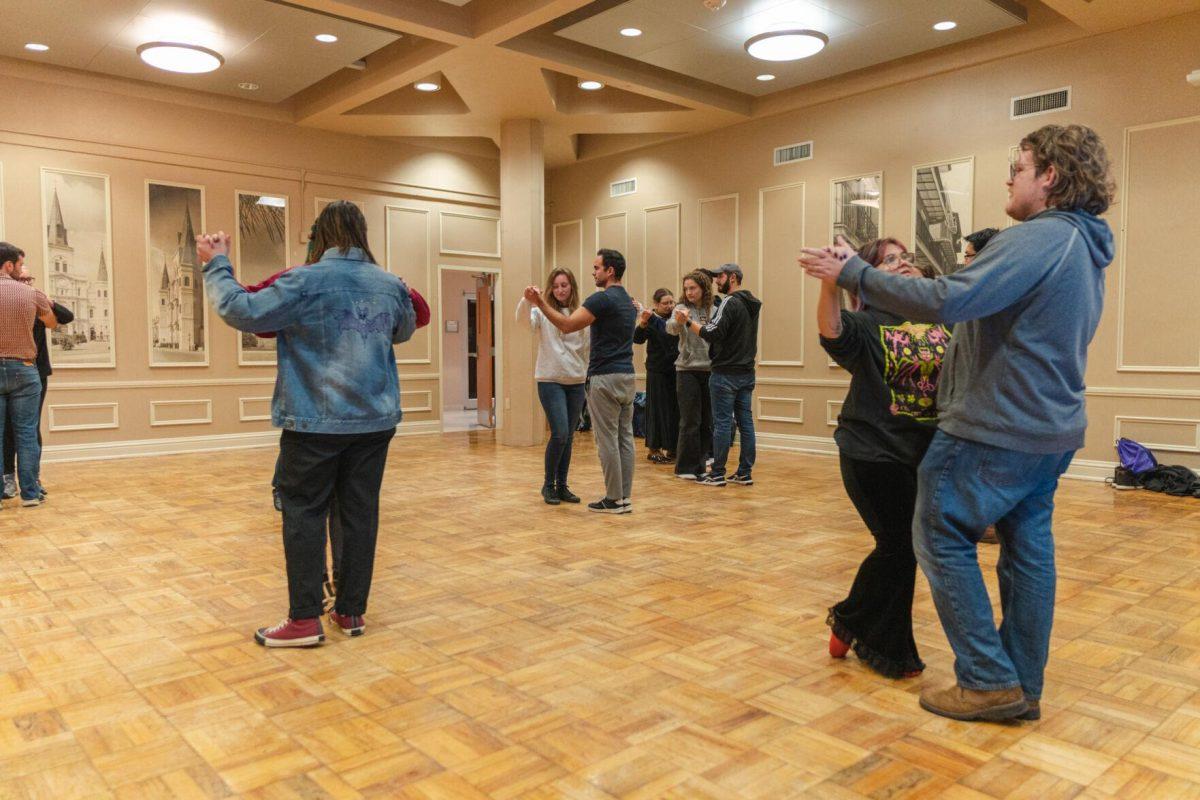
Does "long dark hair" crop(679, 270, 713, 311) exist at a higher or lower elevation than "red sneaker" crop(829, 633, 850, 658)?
higher

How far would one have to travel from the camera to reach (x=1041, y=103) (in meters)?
6.75

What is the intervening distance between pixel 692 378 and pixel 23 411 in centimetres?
430

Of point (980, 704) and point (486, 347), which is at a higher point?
point (486, 347)

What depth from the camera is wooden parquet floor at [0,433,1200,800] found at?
1.91 meters

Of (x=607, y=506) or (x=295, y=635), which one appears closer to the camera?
(x=295, y=635)

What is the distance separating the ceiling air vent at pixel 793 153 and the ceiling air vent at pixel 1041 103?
191 cm

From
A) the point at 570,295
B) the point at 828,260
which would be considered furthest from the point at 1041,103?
the point at 828,260

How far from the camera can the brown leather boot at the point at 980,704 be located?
212 centimetres

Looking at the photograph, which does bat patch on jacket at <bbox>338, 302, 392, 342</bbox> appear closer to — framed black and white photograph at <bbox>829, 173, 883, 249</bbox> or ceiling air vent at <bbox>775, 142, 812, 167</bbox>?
framed black and white photograph at <bbox>829, 173, 883, 249</bbox>

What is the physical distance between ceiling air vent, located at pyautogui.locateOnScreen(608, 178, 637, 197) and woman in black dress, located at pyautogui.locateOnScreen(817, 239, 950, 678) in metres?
7.74

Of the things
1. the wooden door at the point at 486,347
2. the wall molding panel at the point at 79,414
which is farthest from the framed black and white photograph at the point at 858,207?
the wall molding panel at the point at 79,414

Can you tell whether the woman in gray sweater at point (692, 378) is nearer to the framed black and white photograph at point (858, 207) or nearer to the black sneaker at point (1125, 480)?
the framed black and white photograph at point (858, 207)

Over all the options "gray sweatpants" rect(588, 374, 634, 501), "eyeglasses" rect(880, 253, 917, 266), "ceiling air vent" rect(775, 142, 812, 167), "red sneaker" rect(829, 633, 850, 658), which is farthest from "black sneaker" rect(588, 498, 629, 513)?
"ceiling air vent" rect(775, 142, 812, 167)

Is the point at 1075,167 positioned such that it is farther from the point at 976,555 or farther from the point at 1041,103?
the point at 1041,103
